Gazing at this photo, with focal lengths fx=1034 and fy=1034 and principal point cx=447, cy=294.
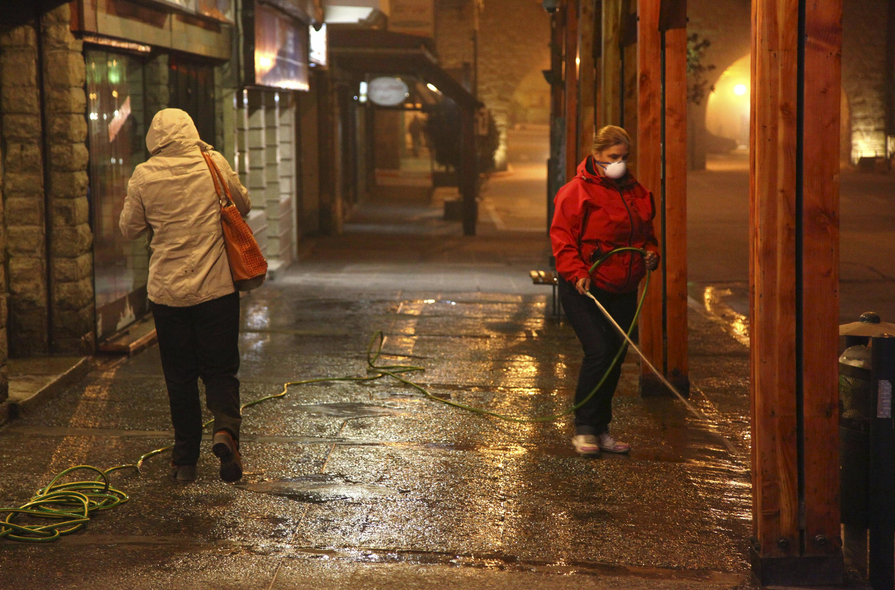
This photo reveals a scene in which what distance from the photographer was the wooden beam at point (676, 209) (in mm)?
6859

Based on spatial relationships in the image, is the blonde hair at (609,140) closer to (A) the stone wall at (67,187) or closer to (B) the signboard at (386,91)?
(A) the stone wall at (67,187)

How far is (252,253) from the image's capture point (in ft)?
17.2

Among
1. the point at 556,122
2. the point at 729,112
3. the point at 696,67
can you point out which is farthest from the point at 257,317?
the point at 729,112

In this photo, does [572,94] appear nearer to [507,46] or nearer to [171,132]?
[171,132]

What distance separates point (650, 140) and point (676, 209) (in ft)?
1.63

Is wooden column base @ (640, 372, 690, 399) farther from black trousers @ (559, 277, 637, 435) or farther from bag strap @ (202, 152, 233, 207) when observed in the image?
bag strap @ (202, 152, 233, 207)

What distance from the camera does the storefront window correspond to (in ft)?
27.5

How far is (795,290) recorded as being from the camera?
3998mm

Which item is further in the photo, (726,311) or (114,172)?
(726,311)

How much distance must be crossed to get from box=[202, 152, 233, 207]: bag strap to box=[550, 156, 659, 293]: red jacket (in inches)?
67.8

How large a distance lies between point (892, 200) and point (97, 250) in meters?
19.7

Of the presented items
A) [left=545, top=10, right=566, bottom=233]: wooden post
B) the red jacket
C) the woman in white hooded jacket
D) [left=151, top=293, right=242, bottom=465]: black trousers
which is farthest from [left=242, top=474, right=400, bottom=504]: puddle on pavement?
[left=545, top=10, right=566, bottom=233]: wooden post

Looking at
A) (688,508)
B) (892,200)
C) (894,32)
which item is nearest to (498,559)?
(688,508)

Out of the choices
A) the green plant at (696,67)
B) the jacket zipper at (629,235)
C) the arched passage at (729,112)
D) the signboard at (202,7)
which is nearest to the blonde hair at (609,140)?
the jacket zipper at (629,235)
